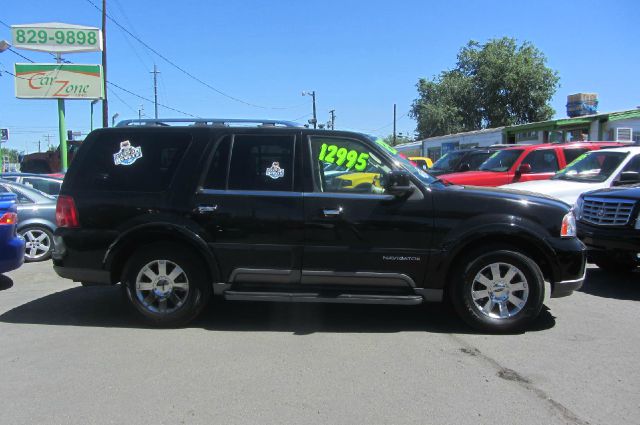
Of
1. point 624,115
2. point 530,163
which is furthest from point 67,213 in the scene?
point 624,115

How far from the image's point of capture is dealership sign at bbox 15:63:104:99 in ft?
75.8

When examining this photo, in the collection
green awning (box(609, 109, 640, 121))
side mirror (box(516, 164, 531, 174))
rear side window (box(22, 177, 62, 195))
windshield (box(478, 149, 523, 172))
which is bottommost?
Answer: rear side window (box(22, 177, 62, 195))

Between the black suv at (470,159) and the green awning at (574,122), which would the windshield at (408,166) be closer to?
the black suv at (470,159)

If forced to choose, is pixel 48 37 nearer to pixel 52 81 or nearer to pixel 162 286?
pixel 52 81

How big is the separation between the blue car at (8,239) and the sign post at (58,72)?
1711 centimetres

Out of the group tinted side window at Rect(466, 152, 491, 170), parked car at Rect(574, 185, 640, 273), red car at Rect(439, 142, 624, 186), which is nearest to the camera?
parked car at Rect(574, 185, 640, 273)

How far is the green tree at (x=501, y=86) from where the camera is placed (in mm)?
39312

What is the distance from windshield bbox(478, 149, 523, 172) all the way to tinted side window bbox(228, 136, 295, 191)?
778 cm

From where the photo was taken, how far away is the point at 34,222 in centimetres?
916

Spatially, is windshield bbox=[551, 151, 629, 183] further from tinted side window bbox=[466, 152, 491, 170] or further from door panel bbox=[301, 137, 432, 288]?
door panel bbox=[301, 137, 432, 288]

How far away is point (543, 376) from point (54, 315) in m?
4.99

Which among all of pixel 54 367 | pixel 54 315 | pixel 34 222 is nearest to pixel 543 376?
pixel 54 367

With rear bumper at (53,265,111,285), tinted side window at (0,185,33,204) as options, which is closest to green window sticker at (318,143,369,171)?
rear bumper at (53,265,111,285)

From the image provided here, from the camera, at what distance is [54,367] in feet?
14.3
